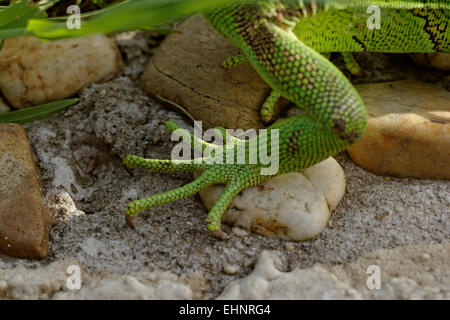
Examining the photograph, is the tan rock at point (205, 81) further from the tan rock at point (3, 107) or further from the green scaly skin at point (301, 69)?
the tan rock at point (3, 107)

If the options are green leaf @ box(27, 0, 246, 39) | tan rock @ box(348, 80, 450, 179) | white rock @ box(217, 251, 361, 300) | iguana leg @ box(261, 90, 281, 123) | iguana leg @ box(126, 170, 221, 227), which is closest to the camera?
green leaf @ box(27, 0, 246, 39)

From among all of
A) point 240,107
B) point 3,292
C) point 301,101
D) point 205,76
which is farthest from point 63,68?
point 301,101

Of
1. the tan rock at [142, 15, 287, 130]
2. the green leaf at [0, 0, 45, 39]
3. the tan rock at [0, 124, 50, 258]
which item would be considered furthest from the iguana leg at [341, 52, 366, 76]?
the tan rock at [0, 124, 50, 258]

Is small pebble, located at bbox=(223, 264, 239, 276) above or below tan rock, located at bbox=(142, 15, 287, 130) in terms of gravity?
below

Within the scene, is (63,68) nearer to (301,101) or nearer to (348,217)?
(301,101)

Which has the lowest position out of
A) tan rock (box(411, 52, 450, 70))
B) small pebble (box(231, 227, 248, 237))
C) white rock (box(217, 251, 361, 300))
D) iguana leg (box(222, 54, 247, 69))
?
white rock (box(217, 251, 361, 300))

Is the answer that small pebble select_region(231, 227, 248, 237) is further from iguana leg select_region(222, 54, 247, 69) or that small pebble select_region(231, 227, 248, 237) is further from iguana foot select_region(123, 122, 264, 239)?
iguana leg select_region(222, 54, 247, 69)

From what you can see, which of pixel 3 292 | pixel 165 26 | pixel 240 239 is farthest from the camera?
pixel 165 26

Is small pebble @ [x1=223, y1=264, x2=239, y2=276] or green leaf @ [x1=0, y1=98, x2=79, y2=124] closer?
small pebble @ [x1=223, y1=264, x2=239, y2=276]
